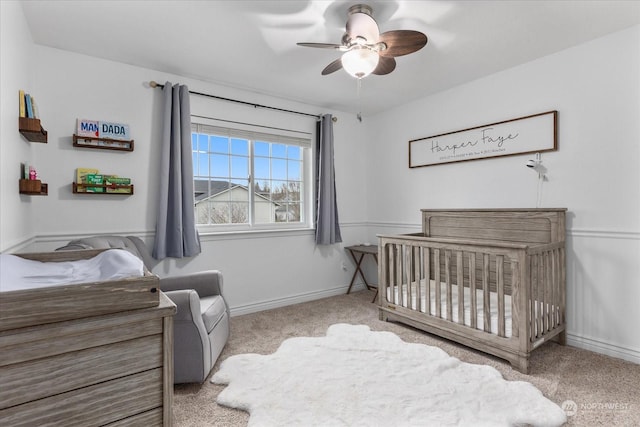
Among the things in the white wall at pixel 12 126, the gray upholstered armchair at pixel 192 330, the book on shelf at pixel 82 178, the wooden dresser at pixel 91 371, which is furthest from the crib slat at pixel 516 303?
the book on shelf at pixel 82 178

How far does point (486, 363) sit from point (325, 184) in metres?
2.30

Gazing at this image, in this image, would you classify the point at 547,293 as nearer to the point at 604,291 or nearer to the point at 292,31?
the point at 604,291

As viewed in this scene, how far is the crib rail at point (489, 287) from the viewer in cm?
214

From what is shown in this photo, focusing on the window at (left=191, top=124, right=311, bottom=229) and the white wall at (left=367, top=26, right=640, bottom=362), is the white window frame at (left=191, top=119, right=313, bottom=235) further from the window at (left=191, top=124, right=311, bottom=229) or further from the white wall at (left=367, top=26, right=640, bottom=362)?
the white wall at (left=367, top=26, right=640, bottom=362)

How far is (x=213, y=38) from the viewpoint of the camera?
2.37 m

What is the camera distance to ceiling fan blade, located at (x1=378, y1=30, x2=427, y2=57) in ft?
6.25

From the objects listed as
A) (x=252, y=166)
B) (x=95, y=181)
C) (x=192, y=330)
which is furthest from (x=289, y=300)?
(x=95, y=181)

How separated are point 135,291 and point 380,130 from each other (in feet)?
12.2

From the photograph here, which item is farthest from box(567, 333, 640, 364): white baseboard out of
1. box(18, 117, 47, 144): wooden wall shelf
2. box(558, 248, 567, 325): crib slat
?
box(18, 117, 47, 144): wooden wall shelf

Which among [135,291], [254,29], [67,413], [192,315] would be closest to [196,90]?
[254,29]

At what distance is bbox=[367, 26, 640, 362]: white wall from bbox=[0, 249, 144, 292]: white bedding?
9.60 ft

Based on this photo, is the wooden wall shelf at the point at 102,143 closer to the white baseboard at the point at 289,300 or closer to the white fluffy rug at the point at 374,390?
the white baseboard at the point at 289,300

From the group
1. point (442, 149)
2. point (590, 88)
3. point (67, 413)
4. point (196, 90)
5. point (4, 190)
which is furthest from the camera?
point (442, 149)

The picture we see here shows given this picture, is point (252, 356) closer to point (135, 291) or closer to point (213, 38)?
point (135, 291)
